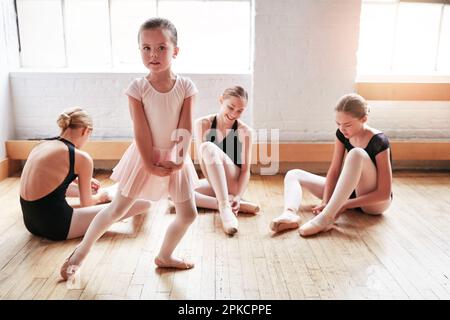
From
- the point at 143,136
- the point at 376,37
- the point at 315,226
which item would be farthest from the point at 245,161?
the point at 376,37

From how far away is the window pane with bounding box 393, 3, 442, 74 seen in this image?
3.91m

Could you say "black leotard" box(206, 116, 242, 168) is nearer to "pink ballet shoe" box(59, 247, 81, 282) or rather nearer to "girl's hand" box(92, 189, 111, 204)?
"girl's hand" box(92, 189, 111, 204)

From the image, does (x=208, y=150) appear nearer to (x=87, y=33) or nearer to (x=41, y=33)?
(x=87, y=33)

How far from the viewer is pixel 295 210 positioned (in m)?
2.70

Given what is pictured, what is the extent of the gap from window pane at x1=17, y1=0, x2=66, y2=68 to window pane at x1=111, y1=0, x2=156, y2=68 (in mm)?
449

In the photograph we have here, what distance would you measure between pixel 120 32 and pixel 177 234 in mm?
2402

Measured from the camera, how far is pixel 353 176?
242 centimetres

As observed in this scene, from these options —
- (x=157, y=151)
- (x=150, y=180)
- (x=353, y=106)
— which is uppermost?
(x=353, y=106)

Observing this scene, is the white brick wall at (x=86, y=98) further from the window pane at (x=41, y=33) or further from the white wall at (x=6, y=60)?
the window pane at (x=41, y=33)

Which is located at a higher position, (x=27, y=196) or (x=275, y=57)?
(x=275, y=57)

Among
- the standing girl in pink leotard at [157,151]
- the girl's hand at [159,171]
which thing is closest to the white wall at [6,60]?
the standing girl in pink leotard at [157,151]

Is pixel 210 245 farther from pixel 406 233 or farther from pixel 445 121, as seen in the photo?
pixel 445 121

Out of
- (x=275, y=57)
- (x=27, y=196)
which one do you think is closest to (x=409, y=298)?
(x=27, y=196)
